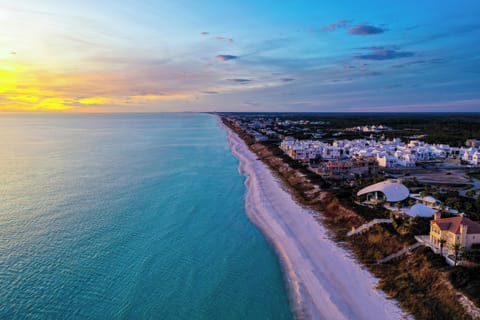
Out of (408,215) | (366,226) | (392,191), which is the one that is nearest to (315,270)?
(366,226)

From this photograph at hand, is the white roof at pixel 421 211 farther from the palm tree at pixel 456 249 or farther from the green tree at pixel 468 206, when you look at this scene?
the palm tree at pixel 456 249

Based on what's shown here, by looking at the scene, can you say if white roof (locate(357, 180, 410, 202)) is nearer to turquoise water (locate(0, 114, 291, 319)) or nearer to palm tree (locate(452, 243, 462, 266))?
palm tree (locate(452, 243, 462, 266))

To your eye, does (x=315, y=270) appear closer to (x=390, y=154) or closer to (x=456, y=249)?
(x=456, y=249)

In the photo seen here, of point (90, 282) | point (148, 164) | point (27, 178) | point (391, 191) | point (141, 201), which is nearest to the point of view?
point (90, 282)

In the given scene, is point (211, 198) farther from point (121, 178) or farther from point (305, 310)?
point (305, 310)

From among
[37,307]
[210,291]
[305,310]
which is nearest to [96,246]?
[37,307]
